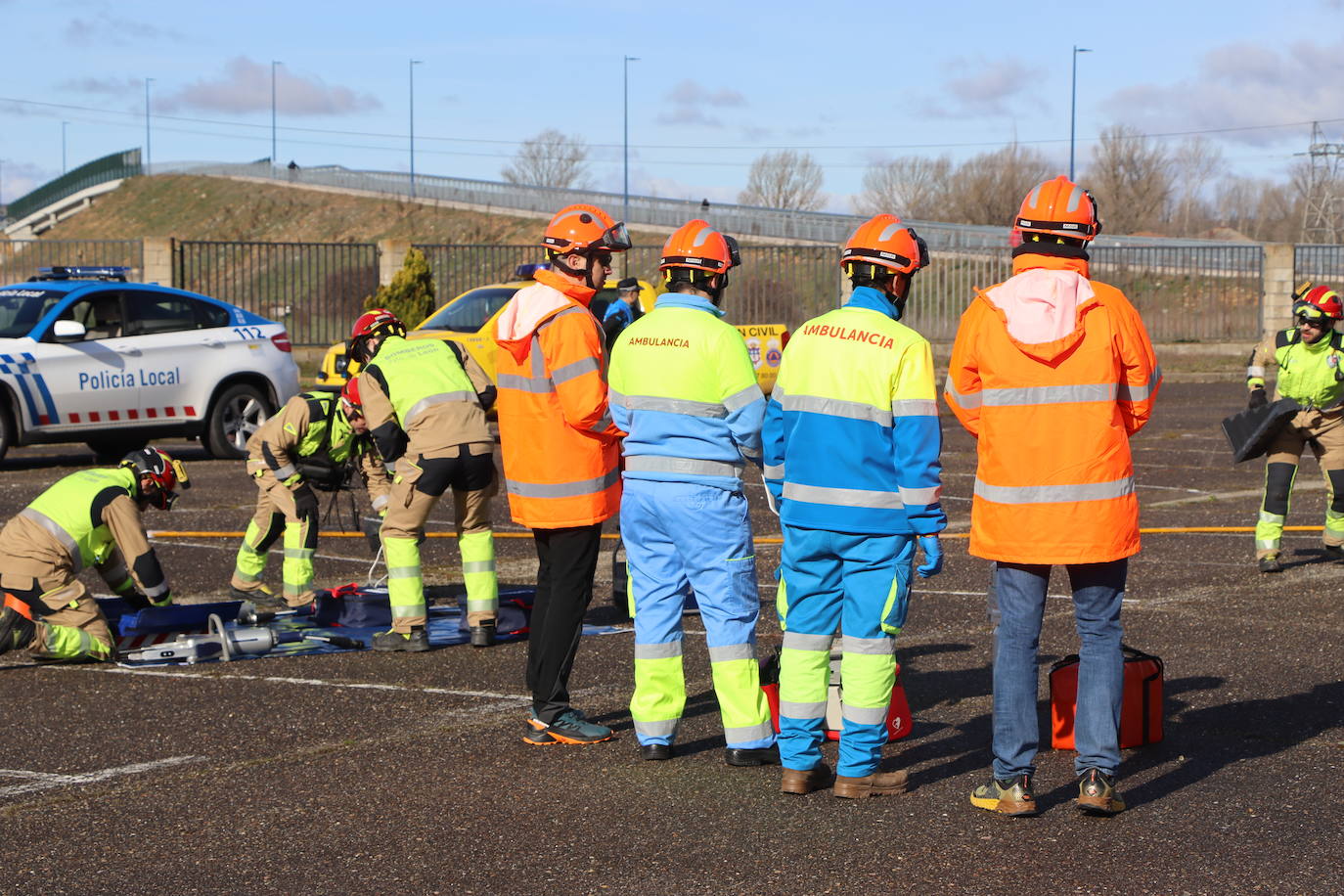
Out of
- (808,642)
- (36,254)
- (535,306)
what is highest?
(36,254)

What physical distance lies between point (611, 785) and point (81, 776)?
2.06 metres

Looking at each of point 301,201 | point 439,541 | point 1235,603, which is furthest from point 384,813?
point 301,201

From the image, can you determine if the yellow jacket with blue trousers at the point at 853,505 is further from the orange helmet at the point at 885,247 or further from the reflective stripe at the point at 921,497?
the orange helmet at the point at 885,247

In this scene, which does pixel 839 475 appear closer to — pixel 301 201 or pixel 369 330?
pixel 369 330

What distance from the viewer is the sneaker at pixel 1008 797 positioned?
17.7 feet

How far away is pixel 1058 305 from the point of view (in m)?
5.34

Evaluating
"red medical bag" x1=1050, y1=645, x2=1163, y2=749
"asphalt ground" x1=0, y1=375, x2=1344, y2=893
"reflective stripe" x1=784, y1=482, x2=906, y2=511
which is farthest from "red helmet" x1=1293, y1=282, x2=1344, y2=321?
"reflective stripe" x1=784, y1=482, x2=906, y2=511

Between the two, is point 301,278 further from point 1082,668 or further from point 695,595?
point 1082,668

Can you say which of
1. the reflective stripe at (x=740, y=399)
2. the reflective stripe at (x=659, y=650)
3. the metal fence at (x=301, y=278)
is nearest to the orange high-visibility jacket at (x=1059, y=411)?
the reflective stripe at (x=740, y=399)

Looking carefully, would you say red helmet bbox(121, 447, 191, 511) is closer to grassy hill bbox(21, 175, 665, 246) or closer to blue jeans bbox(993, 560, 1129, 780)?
blue jeans bbox(993, 560, 1129, 780)

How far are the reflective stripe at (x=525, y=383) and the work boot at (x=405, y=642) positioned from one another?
202 cm

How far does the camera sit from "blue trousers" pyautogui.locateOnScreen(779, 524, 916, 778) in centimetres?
559

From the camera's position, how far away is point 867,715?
18.4 feet

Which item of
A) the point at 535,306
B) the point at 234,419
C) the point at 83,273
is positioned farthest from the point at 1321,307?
the point at 83,273
